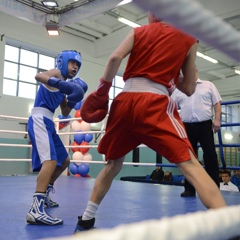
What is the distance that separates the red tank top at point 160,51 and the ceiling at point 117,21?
3.99 m

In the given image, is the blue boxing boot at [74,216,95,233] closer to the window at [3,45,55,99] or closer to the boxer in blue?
the boxer in blue

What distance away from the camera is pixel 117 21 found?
904cm

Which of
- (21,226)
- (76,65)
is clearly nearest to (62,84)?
(76,65)

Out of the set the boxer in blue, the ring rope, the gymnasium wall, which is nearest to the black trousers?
the boxer in blue

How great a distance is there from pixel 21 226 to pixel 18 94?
749cm

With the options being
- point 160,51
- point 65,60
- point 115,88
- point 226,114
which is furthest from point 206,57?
point 160,51

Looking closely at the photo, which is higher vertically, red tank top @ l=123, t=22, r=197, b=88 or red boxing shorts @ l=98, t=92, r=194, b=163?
red tank top @ l=123, t=22, r=197, b=88

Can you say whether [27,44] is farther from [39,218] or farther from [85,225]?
[85,225]

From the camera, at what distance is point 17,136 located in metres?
8.40

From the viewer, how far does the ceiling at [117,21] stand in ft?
21.0

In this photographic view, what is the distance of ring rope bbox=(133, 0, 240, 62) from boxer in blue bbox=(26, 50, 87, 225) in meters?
1.21

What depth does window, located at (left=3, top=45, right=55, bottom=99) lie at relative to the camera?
8.41 m

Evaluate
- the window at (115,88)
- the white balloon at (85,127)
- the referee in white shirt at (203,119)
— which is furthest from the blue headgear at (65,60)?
the window at (115,88)

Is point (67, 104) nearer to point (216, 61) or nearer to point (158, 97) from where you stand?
point (158, 97)
